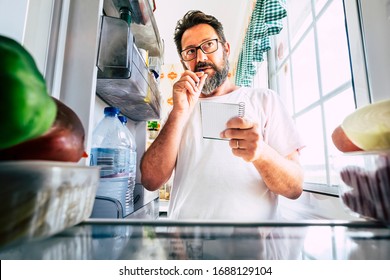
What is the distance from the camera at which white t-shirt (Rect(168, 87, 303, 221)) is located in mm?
631

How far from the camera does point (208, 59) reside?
0.84 m

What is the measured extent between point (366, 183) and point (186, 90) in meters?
0.56

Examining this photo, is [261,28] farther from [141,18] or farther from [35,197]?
[35,197]

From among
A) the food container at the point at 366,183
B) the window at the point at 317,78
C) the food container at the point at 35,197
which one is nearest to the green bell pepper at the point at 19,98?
the food container at the point at 35,197

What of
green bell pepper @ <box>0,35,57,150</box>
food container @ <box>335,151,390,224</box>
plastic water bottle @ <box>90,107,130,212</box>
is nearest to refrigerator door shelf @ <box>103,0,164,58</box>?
plastic water bottle @ <box>90,107,130,212</box>

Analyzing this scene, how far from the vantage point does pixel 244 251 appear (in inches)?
9.2

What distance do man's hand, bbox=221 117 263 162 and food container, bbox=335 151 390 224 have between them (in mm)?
173

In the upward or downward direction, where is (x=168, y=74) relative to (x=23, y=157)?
upward

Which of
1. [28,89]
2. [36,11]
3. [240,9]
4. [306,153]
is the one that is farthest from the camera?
[240,9]

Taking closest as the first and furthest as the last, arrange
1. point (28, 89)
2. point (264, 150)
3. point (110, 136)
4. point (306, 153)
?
point (28, 89)
point (264, 150)
point (110, 136)
point (306, 153)

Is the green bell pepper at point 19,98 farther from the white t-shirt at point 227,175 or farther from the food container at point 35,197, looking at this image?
the white t-shirt at point 227,175
